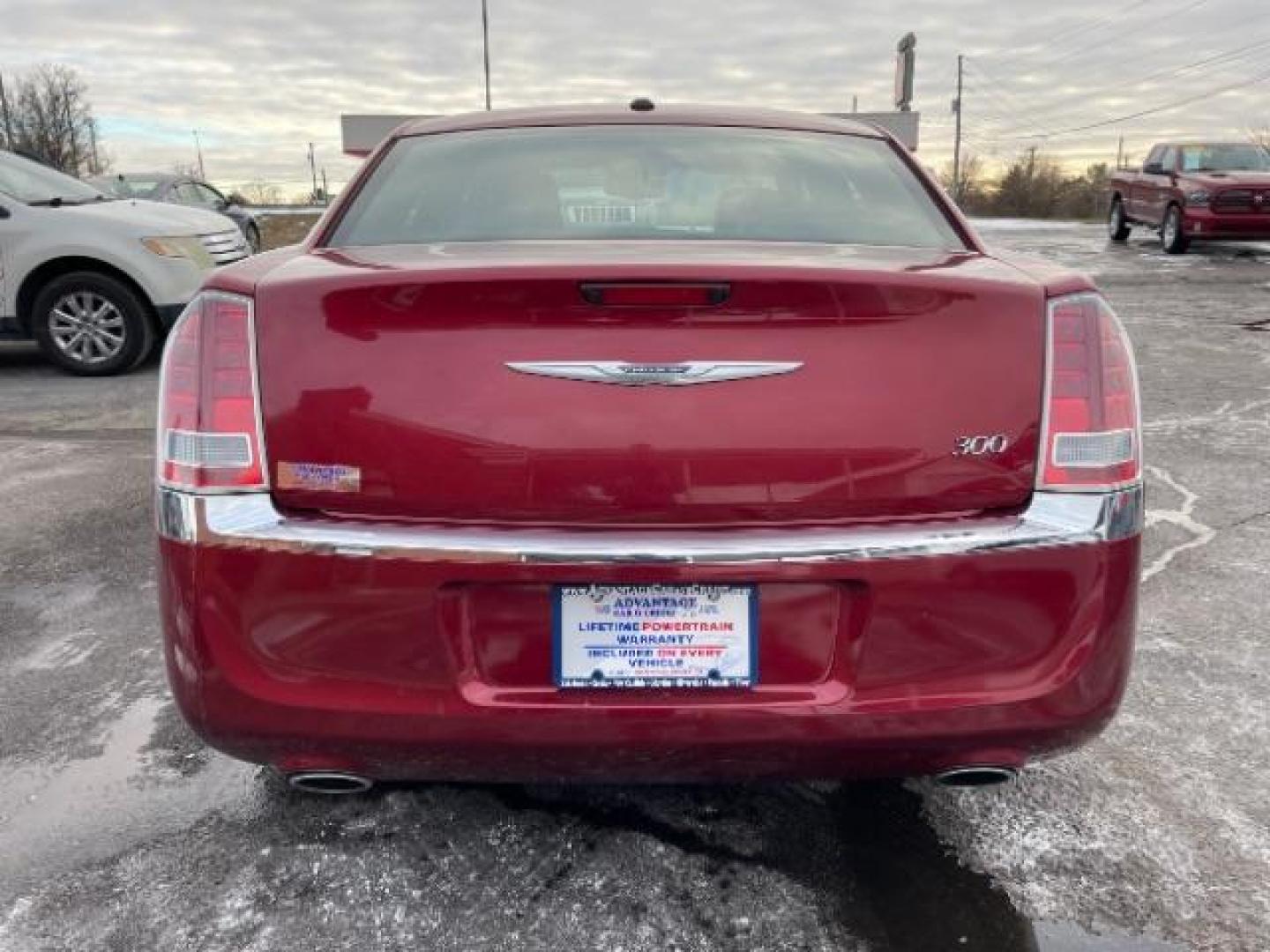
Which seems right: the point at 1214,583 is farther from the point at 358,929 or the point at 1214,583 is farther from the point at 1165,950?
the point at 358,929

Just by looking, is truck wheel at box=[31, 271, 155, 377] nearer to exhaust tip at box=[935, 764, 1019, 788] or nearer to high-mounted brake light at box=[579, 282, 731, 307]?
high-mounted brake light at box=[579, 282, 731, 307]

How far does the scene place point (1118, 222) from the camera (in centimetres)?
2008

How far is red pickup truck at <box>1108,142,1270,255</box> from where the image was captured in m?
15.8

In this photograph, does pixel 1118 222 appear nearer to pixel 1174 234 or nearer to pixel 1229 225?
pixel 1174 234

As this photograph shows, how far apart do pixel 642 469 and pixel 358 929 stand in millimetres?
1065

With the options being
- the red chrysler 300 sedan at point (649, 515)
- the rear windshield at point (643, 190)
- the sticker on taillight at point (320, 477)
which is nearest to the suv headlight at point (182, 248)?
the rear windshield at point (643, 190)

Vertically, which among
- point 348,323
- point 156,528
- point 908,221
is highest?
point 908,221

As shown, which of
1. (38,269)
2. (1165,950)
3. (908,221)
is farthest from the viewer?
(38,269)

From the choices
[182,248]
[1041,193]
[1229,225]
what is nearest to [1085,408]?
[182,248]

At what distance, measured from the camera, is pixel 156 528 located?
2.04 m

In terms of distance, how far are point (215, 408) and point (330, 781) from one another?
752 mm

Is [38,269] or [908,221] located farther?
[38,269]

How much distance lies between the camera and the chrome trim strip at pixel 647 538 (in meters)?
1.86

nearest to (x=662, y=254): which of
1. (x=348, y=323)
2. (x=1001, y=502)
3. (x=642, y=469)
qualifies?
(x=642, y=469)
